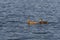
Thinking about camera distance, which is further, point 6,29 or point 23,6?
point 23,6

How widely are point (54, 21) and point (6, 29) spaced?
204 inches

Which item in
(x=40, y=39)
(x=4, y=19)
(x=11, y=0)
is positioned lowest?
(x=40, y=39)

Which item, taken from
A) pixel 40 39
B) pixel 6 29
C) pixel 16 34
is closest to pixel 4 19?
pixel 6 29

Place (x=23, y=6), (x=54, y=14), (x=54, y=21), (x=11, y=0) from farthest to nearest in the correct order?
1. (x=11, y=0)
2. (x=23, y=6)
3. (x=54, y=14)
4. (x=54, y=21)

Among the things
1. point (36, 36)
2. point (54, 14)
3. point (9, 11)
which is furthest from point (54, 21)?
point (9, 11)

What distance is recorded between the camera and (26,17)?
2428 cm

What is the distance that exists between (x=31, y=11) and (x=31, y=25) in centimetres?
587

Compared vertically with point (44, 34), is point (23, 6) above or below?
above

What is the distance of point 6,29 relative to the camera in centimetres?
2059

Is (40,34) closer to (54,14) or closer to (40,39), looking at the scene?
(40,39)

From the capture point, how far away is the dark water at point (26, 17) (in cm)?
1931

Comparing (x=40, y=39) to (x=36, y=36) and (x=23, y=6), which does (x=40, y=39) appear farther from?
(x=23, y=6)

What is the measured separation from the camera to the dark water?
1931cm

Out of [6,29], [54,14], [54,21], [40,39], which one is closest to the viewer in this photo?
[40,39]
